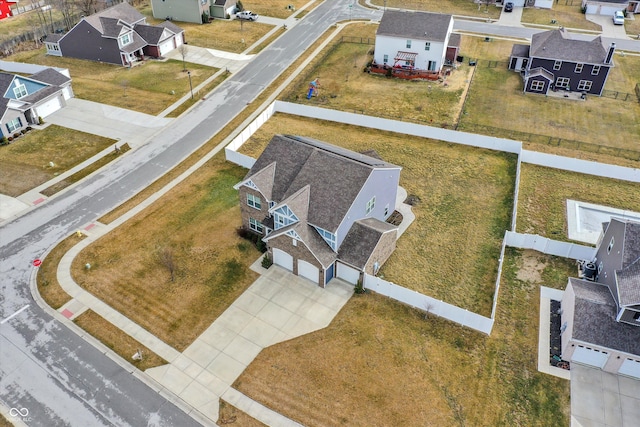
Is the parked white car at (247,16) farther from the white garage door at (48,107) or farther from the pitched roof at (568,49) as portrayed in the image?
the pitched roof at (568,49)

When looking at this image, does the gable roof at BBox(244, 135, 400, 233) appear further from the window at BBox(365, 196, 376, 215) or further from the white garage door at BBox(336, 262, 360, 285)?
the white garage door at BBox(336, 262, 360, 285)

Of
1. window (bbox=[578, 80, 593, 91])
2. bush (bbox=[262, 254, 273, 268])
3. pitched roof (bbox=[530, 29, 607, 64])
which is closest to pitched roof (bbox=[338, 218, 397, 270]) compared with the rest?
bush (bbox=[262, 254, 273, 268])

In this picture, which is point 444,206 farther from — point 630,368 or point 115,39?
point 115,39

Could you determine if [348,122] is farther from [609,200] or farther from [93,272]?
[93,272]

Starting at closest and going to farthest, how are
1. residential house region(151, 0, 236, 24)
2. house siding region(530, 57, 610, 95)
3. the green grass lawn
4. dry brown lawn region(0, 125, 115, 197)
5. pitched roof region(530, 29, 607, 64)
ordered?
dry brown lawn region(0, 125, 115, 197) < pitched roof region(530, 29, 607, 64) < house siding region(530, 57, 610, 95) < the green grass lawn < residential house region(151, 0, 236, 24)

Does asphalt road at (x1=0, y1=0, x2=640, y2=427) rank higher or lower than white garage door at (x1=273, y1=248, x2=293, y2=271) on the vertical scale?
lower

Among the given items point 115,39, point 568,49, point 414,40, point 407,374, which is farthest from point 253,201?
point 568,49

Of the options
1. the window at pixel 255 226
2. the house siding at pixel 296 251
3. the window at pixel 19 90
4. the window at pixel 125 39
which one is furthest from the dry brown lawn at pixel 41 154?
the house siding at pixel 296 251
